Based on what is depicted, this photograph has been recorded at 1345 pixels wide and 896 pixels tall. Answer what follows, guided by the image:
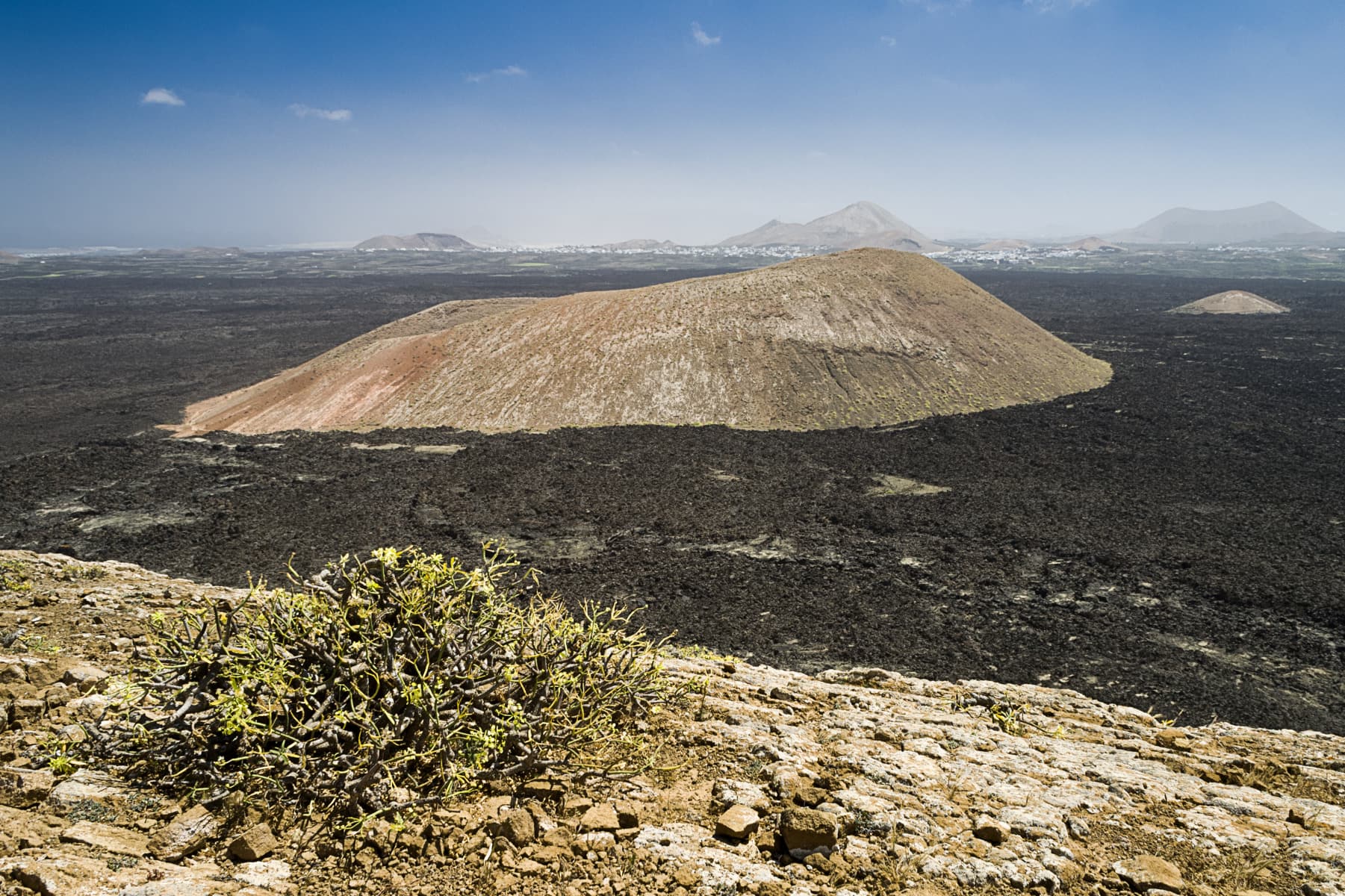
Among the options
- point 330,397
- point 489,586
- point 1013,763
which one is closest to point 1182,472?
point 1013,763

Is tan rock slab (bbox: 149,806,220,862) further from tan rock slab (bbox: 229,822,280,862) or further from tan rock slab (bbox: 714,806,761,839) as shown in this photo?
tan rock slab (bbox: 714,806,761,839)

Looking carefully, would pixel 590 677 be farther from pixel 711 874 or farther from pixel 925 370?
pixel 925 370

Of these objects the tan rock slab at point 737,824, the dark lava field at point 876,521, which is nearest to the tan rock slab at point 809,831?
the tan rock slab at point 737,824

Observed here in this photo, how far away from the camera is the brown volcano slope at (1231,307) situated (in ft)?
213

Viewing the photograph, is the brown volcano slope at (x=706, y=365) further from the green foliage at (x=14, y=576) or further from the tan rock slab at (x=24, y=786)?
the tan rock slab at (x=24, y=786)

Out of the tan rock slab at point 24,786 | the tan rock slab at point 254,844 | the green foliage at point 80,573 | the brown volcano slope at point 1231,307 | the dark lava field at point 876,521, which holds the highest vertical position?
the brown volcano slope at point 1231,307

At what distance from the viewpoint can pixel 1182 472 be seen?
1958 cm

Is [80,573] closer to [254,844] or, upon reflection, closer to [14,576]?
[14,576]

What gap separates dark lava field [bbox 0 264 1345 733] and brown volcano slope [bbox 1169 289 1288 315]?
1533 inches

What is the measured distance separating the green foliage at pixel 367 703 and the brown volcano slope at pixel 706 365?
2219 cm

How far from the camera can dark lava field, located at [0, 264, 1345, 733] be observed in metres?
11.2

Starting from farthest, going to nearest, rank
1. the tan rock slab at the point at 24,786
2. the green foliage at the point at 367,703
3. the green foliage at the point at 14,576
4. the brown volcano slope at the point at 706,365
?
the brown volcano slope at the point at 706,365, the green foliage at the point at 14,576, the green foliage at the point at 367,703, the tan rock slab at the point at 24,786

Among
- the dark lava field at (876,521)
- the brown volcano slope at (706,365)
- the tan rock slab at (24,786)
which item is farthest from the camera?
the brown volcano slope at (706,365)

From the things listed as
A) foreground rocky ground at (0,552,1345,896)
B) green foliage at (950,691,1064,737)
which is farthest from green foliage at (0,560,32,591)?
green foliage at (950,691,1064,737)
